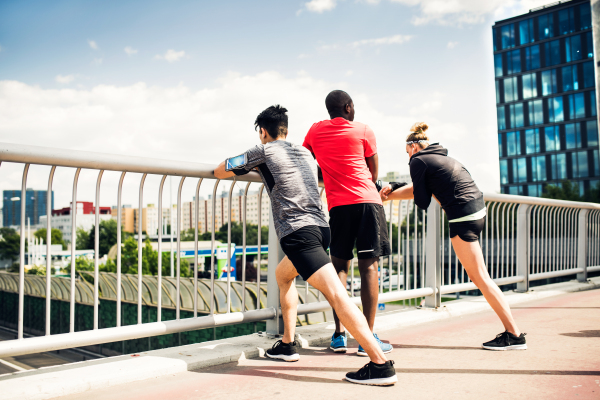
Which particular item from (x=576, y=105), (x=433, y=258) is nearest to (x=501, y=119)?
(x=576, y=105)

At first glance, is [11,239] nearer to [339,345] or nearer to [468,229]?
[339,345]

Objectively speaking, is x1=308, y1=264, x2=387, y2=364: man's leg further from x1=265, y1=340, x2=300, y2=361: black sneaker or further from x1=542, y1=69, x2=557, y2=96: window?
x1=542, y1=69, x2=557, y2=96: window

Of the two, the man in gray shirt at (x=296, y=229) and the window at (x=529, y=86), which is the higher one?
the window at (x=529, y=86)

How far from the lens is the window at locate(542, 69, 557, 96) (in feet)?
188

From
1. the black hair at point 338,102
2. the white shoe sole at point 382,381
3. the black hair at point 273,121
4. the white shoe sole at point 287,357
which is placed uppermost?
the black hair at point 338,102

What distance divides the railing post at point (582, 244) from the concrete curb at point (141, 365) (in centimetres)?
484

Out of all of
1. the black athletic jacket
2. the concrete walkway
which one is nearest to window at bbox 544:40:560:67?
the concrete walkway

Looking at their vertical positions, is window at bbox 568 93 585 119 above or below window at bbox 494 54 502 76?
below

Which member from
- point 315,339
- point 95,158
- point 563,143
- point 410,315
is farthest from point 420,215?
point 563,143

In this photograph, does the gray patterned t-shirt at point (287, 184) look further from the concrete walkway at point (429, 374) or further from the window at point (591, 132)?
the window at point (591, 132)

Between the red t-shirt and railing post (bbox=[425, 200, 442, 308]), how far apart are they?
6.88 ft

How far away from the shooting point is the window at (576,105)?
181 feet

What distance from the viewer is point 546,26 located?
5731 cm

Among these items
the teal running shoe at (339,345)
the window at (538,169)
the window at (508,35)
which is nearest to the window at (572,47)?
the window at (508,35)
